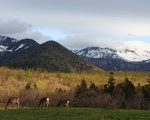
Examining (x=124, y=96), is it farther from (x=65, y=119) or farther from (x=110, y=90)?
(x=65, y=119)

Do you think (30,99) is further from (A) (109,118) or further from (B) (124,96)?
(A) (109,118)

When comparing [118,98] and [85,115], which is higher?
[118,98]

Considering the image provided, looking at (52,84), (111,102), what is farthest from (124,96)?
(52,84)

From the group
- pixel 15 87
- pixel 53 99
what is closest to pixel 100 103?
pixel 53 99

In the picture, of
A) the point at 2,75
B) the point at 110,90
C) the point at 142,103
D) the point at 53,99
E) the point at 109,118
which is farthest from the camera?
the point at 2,75

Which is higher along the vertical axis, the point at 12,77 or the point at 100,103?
the point at 12,77

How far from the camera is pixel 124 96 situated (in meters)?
89.2

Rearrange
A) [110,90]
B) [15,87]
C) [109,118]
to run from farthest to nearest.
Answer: [15,87] → [110,90] → [109,118]

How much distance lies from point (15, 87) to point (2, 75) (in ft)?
85.2

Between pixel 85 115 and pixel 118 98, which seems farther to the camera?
pixel 118 98

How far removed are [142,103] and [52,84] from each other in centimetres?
11418

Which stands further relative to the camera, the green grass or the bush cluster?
the bush cluster

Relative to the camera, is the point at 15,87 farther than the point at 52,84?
No

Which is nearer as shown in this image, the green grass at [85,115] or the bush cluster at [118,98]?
the green grass at [85,115]
